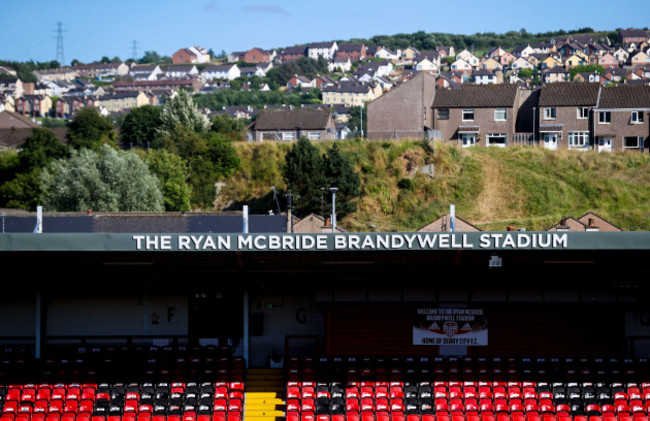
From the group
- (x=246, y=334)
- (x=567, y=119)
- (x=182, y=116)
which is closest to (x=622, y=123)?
(x=567, y=119)

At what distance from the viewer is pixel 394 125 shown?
7138 cm

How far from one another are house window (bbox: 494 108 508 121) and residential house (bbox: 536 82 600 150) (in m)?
3.05

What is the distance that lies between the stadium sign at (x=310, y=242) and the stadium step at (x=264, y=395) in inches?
191

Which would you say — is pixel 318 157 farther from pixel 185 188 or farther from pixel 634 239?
pixel 634 239

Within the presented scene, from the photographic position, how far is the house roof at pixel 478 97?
71.1 meters

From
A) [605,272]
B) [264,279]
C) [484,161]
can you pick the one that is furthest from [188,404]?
[484,161]

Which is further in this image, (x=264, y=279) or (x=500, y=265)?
(x=264, y=279)

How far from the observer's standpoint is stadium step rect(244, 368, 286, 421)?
2512 centimetres

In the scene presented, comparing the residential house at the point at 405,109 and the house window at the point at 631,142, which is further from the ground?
the residential house at the point at 405,109

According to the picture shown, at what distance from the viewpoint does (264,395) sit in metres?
25.8

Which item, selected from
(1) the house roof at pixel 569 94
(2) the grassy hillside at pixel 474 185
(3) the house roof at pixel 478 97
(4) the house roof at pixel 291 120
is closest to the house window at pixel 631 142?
(1) the house roof at pixel 569 94

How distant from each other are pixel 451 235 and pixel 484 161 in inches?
1635

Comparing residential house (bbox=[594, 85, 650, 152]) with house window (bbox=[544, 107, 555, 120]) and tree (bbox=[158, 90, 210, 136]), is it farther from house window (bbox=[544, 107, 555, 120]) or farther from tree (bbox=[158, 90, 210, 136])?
tree (bbox=[158, 90, 210, 136])

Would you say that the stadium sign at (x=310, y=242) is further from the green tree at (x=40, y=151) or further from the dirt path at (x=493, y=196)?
the green tree at (x=40, y=151)
